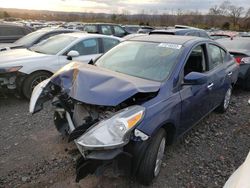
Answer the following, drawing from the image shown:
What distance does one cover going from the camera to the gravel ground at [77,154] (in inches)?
122

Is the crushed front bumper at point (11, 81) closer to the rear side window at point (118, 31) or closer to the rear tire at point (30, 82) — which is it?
the rear tire at point (30, 82)

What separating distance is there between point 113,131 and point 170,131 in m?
1.01

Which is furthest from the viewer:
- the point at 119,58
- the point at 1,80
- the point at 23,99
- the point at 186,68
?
the point at 23,99

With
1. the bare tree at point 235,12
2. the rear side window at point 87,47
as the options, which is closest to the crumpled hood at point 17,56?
the rear side window at point 87,47

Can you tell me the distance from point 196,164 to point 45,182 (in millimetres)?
1974

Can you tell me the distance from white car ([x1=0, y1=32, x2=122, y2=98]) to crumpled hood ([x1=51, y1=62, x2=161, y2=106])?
249 cm

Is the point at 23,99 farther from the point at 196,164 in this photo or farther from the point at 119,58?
the point at 196,164

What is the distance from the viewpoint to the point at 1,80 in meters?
5.30

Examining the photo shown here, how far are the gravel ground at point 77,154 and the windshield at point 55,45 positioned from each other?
1.76 metres

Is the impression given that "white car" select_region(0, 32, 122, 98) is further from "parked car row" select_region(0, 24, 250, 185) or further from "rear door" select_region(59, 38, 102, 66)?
"parked car row" select_region(0, 24, 250, 185)

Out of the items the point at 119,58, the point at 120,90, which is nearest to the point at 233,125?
the point at 119,58

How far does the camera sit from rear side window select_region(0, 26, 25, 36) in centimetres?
961

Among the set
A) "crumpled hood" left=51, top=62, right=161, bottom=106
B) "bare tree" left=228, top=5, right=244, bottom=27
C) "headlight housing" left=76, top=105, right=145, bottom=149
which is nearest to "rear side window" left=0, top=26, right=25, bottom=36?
"crumpled hood" left=51, top=62, right=161, bottom=106

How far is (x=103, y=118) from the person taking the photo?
2.85 m
